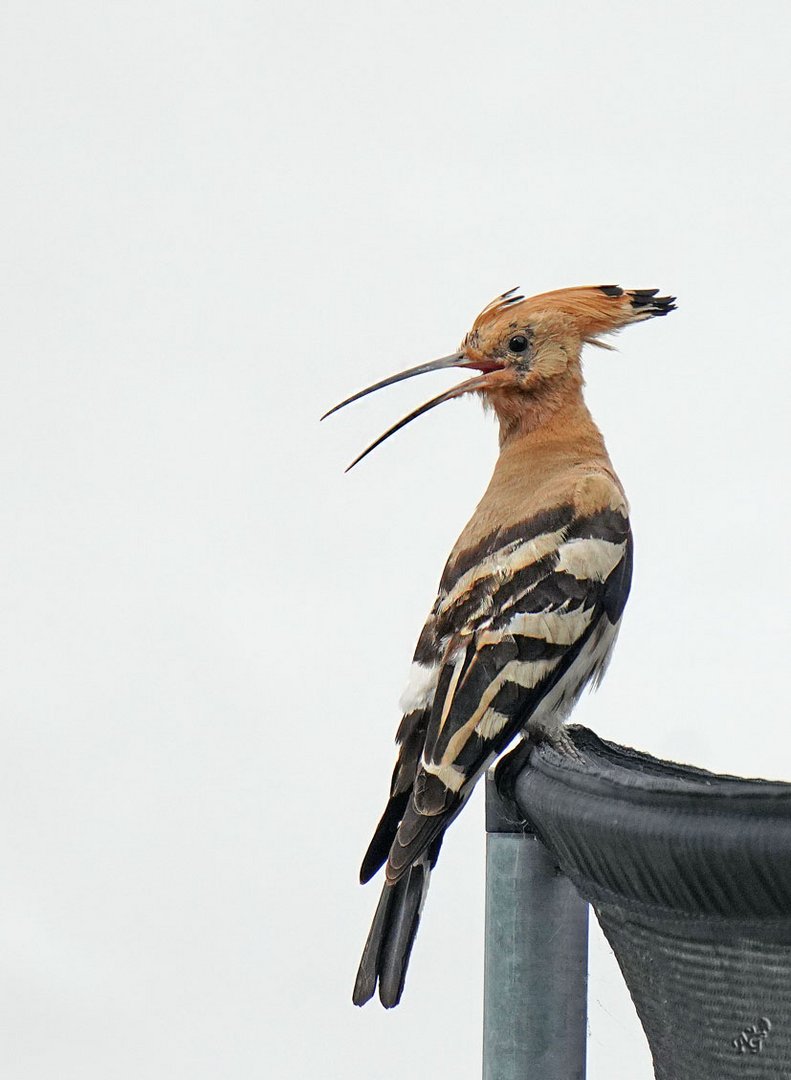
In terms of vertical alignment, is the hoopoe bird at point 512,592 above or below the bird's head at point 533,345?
below

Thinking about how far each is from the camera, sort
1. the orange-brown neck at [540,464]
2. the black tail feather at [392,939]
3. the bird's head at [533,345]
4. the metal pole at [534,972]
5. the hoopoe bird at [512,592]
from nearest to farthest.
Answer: the metal pole at [534,972] < the black tail feather at [392,939] < the hoopoe bird at [512,592] < the orange-brown neck at [540,464] < the bird's head at [533,345]

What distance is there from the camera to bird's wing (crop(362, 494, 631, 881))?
147 centimetres

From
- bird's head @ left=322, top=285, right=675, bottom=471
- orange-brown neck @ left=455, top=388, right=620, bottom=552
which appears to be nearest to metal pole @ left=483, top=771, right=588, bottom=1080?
orange-brown neck @ left=455, top=388, right=620, bottom=552

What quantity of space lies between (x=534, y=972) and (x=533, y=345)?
46.8 inches

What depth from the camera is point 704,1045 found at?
800mm

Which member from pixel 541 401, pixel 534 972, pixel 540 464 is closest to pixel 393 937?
pixel 534 972

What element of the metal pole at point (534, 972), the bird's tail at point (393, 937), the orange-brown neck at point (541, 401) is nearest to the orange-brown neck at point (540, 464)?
the orange-brown neck at point (541, 401)

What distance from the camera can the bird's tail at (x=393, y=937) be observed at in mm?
1255

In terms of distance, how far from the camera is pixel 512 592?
1.68 m

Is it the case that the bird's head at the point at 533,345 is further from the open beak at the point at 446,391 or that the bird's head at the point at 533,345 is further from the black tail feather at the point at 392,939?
the black tail feather at the point at 392,939

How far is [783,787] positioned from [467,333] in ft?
4.61

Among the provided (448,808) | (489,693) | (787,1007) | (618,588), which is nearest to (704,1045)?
(787,1007)

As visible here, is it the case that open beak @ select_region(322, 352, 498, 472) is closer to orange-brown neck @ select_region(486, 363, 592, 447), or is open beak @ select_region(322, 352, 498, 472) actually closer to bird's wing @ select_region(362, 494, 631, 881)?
orange-brown neck @ select_region(486, 363, 592, 447)

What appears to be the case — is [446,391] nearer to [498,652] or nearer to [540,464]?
[540,464]
